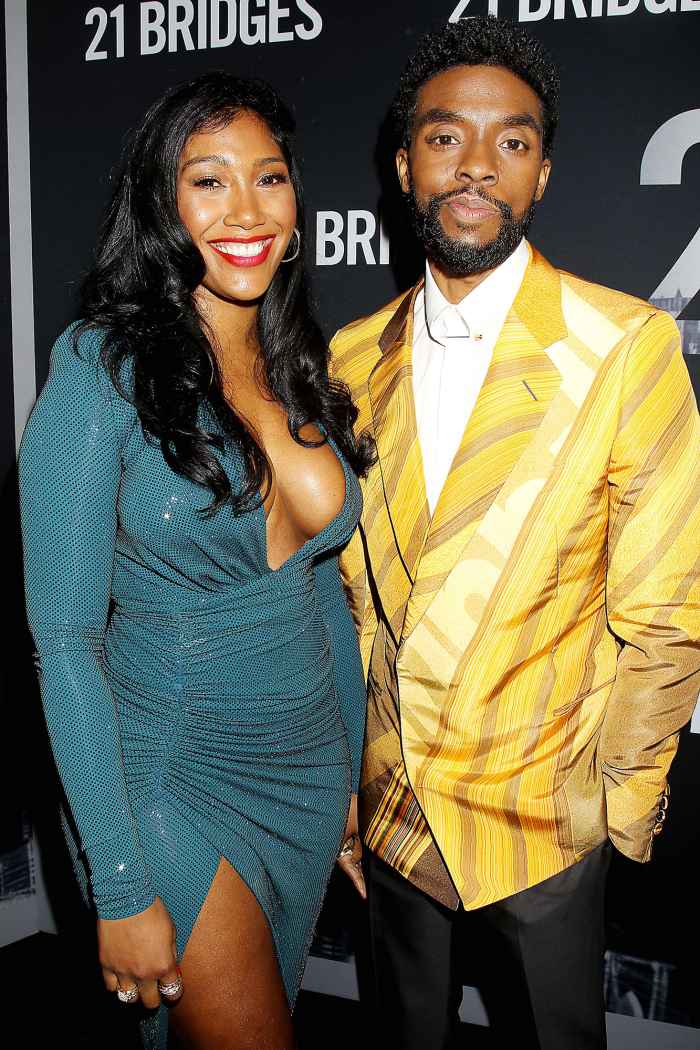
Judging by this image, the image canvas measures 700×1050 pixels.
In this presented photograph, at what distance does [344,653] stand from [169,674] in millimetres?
492

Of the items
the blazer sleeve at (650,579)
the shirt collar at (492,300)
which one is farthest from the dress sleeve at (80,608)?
the blazer sleeve at (650,579)

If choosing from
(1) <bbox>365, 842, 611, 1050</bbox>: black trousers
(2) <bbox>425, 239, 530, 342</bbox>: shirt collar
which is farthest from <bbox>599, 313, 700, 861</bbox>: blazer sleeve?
(2) <bbox>425, 239, 530, 342</bbox>: shirt collar

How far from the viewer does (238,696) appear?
1.64 metres

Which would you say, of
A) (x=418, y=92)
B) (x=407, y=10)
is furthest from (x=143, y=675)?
(x=407, y=10)

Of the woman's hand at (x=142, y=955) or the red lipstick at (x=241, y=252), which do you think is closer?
the woman's hand at (x=142, y=955)

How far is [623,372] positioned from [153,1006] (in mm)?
1350

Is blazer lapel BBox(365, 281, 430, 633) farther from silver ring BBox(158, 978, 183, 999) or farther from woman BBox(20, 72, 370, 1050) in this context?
silver ring BBox(158, 978, 183, 999)

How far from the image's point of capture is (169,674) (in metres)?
1.61

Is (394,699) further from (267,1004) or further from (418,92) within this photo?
(418,92)

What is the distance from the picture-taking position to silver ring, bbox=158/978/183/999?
4.89ft

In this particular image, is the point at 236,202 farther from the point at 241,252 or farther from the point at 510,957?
the point at 510,957

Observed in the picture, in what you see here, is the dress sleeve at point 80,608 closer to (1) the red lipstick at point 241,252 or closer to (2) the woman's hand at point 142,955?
(2) the woman's hand at point 142,955

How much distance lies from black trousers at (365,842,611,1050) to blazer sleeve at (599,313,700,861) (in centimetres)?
16

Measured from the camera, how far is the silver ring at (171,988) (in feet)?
4.89
